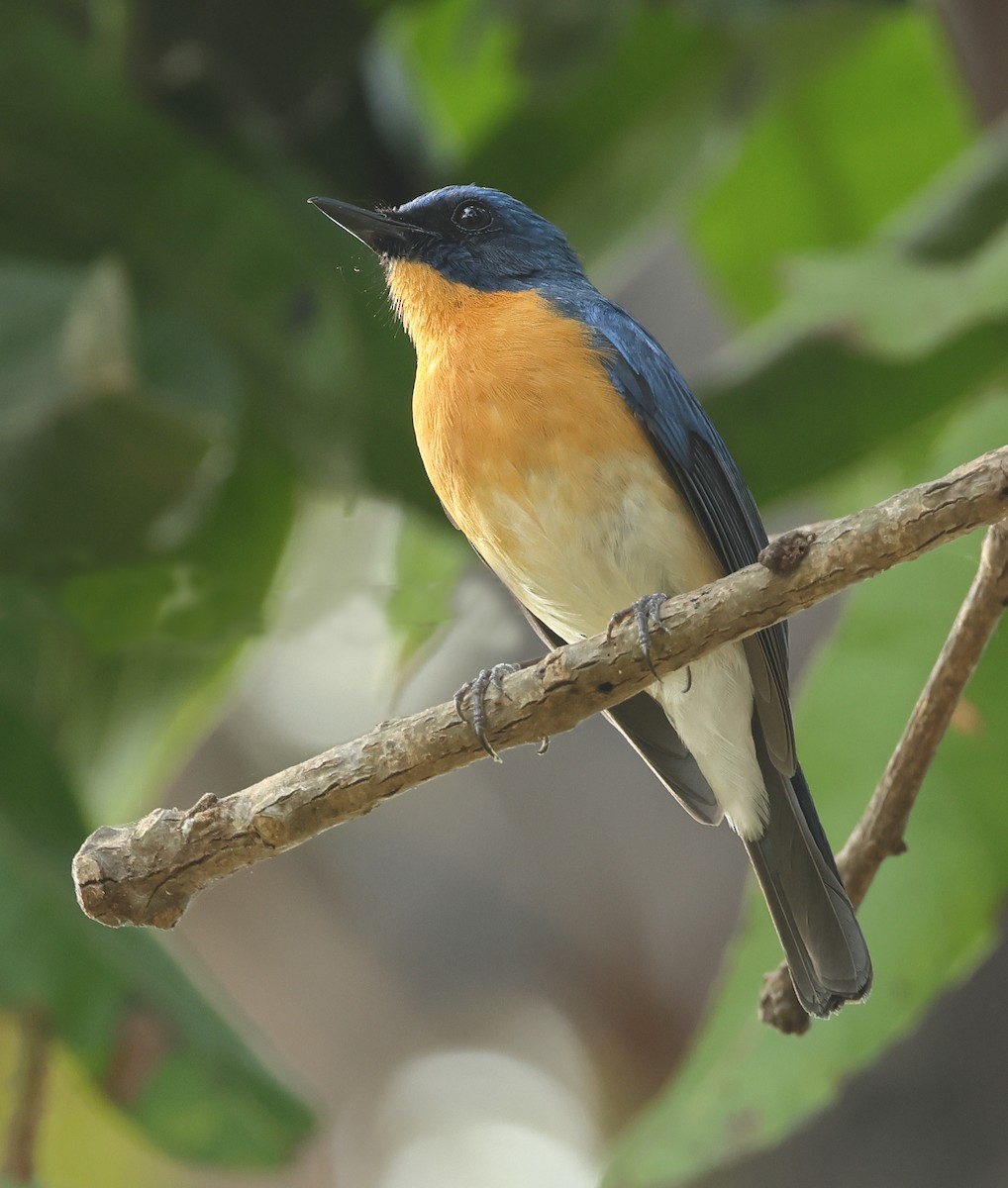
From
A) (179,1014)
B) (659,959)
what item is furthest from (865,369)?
(659,959)

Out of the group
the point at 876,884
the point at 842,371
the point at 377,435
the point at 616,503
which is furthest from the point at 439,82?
the point at 876,884

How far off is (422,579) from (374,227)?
0.71 meters

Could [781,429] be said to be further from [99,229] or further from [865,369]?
[99,229]

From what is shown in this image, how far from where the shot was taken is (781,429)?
2.94 metres

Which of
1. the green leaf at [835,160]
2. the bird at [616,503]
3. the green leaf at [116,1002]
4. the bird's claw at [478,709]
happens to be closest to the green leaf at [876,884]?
the bird at [616,503]

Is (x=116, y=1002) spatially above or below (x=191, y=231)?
below

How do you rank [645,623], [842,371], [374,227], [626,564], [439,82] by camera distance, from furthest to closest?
[439,82] < [842,371] < [374,227] < [626,564] < [645,623]

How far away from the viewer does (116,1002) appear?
102 inches

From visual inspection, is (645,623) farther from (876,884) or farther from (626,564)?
(876,884)

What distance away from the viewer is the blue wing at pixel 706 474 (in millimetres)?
2535

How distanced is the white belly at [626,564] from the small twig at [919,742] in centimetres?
56

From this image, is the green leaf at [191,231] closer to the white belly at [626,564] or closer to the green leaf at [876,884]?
the white belly at [626,564]

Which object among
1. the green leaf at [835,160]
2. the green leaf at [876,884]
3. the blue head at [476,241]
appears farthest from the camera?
the green leaf at [835,160]

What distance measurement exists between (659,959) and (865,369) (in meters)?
2.62
